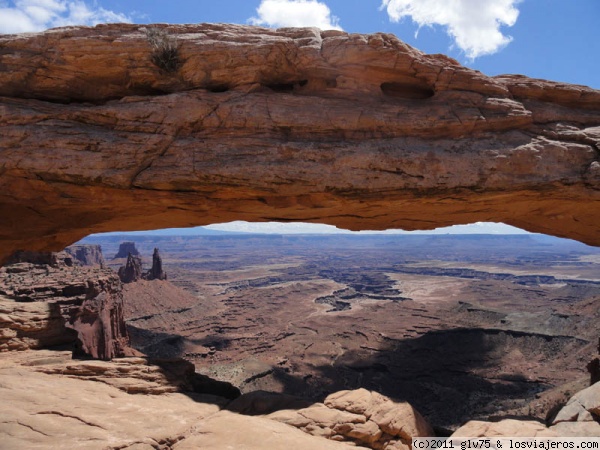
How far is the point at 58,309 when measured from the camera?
14.9 m

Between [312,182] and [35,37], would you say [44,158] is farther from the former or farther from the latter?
[312,182]

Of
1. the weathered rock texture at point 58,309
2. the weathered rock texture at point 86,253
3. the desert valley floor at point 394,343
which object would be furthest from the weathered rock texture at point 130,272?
the weathered rock texture at point 86,253

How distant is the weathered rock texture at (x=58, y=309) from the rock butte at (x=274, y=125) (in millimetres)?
4693

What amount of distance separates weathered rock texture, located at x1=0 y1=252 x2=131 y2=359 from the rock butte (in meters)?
4.69

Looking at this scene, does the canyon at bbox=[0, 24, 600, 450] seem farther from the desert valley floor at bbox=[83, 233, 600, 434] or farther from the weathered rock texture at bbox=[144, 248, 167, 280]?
the weathered rock texture at bbox=[144, 248, 167, 280]

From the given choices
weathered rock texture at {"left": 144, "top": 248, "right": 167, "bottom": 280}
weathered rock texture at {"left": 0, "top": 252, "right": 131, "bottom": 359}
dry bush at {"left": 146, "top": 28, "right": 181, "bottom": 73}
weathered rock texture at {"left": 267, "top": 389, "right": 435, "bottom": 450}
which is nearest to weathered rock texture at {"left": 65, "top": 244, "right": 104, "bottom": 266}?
weathered rock texture at {"left": 144, "top": 248, "right": 167, "bottom": 280}

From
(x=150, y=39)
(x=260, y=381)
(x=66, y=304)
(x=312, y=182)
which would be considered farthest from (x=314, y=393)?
(x=150, y=39)

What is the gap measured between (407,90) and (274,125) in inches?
180

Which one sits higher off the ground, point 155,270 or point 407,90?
point 407,90

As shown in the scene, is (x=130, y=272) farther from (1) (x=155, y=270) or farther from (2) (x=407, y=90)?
(2) (x=407, y=90)

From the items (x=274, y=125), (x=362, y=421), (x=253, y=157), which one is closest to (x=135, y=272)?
(x=253, y=157)

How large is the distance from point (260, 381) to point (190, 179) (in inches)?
1102

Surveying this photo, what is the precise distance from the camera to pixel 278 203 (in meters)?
11.2

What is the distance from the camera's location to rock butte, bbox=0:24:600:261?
10258 millimetres
